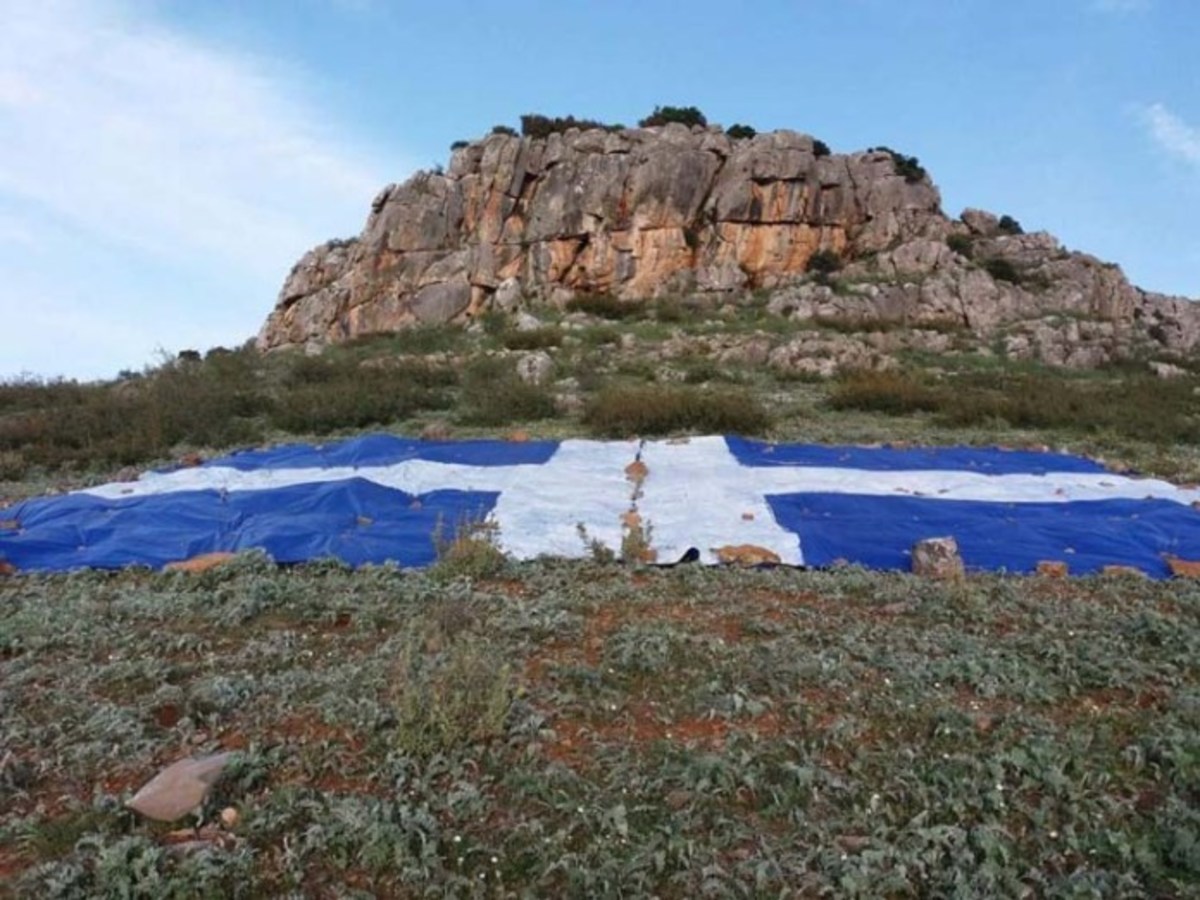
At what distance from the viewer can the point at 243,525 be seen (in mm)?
6184

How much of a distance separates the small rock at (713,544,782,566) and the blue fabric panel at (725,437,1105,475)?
2831 millimetres

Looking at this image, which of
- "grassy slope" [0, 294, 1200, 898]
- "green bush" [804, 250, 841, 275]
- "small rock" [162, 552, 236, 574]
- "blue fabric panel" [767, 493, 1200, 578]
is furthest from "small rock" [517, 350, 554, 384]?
"green bush" [804, 250, 841, 275]

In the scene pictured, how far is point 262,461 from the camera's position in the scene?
8.76 metres

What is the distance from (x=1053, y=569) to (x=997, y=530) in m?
0.86

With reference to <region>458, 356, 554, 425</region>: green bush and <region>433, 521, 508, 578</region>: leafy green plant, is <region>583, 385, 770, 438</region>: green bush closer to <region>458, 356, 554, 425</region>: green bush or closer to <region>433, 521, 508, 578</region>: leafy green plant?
<region>458, 356, 554, 425</region>: green bush

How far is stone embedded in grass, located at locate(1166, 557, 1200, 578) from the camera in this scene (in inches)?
207

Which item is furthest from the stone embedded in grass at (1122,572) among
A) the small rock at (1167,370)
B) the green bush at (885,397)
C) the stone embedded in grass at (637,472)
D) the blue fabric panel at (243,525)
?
the small rock at (1167,370)

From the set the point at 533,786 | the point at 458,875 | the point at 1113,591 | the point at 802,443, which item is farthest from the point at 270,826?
the point at 802,443

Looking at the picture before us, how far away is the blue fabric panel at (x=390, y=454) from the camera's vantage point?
28.1 feet

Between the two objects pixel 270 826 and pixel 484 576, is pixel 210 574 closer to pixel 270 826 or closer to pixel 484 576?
pixel 484 576

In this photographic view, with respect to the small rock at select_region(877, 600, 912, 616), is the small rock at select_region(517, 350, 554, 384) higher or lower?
higher

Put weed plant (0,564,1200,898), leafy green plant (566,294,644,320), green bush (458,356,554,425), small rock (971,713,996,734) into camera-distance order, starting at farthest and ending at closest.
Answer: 1. leafy green plant (566,294,644,320)
2. green bush (458,356,554,425)
3. small rock (971,713,996,734)
4. weed plant (0,564,1200,898)

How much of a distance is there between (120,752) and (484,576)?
251 centimetres

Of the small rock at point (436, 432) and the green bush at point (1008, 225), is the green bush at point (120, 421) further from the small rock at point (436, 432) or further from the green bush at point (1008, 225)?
the green bush at point (1008, 225)
